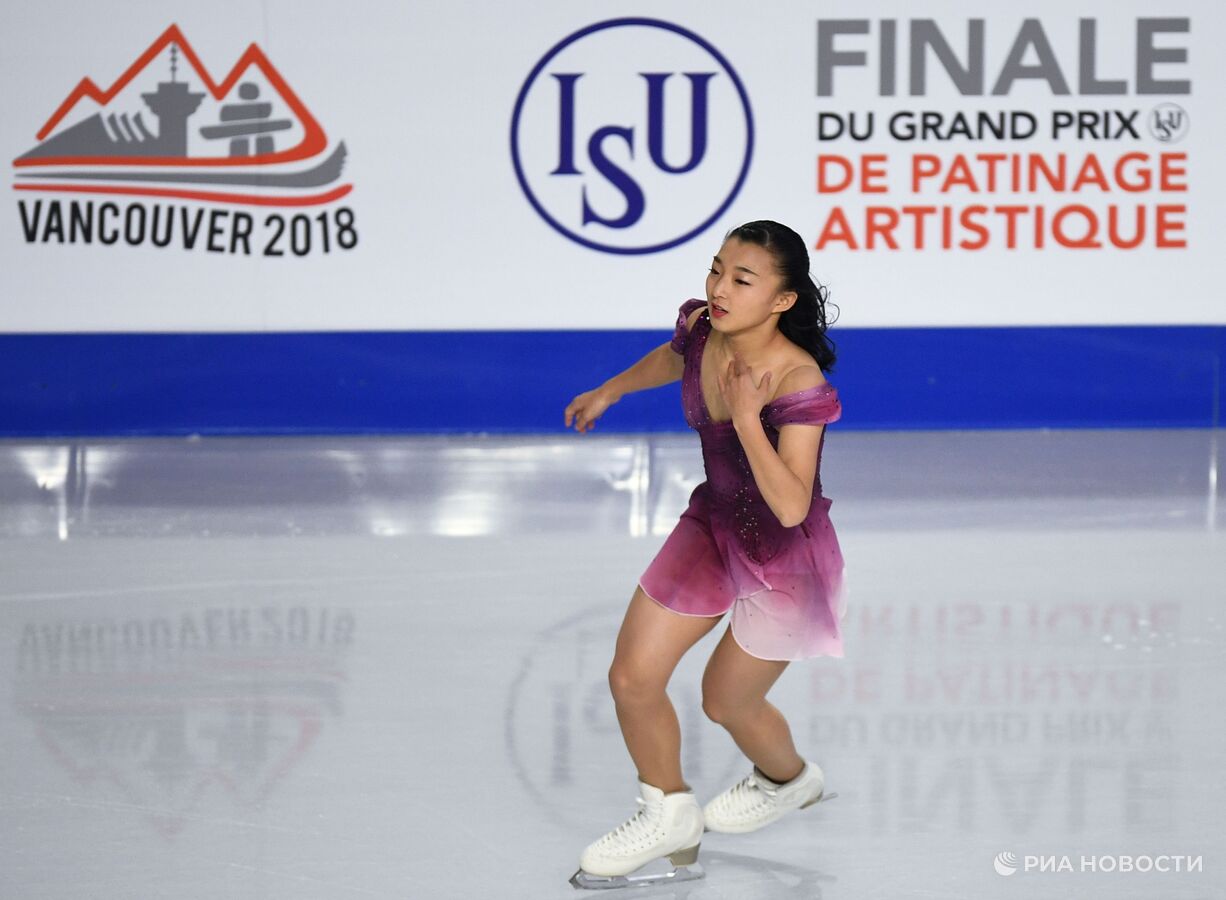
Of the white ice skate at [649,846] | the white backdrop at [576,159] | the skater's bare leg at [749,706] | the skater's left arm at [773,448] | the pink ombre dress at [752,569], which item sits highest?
the white backdrop at [576,159]

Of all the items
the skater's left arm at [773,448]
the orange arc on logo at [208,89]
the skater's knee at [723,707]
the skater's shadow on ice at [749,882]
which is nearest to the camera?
the skater's left arm at [773,448]

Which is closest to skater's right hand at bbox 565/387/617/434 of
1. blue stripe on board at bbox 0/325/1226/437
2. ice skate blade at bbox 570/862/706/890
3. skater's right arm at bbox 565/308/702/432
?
skater's right arm at bbox 565/308/702/432

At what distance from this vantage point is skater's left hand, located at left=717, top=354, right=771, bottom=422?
9.60 ft

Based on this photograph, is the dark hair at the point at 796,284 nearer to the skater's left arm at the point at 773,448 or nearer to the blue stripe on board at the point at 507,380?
the skater's left arm at the point at 773,448

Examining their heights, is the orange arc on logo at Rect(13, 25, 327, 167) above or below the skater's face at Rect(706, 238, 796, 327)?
above

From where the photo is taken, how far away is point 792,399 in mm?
3025

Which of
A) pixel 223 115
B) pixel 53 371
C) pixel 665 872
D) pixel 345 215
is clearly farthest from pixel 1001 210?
pixel 665 872

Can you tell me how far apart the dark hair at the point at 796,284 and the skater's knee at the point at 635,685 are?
60 cm

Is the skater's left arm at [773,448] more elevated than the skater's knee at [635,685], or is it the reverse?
the skater's left arm at [773,448]

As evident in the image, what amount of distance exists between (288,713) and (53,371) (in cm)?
465

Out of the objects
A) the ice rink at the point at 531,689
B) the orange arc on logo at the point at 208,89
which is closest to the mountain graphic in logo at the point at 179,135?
the orange arc on logo at the point at 208,89

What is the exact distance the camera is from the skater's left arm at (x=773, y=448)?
2.92m

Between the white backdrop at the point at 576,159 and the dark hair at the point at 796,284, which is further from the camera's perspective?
the white backdrop at the point at 576,159

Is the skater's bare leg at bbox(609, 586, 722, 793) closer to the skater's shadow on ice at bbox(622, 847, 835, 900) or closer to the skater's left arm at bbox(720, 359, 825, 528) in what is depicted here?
the skater's shadow on ice at bbox(622, 847, 835, 900)
